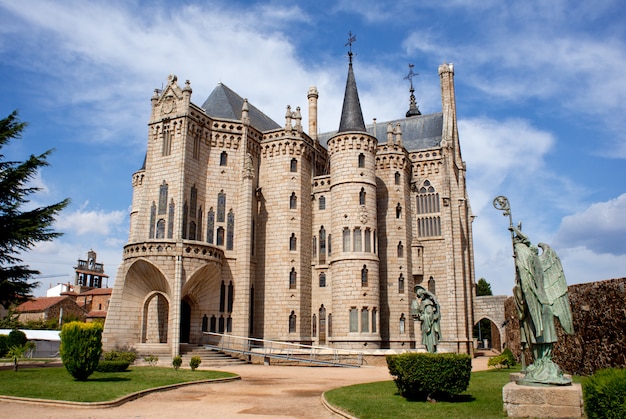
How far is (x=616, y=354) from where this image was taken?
15.6 m

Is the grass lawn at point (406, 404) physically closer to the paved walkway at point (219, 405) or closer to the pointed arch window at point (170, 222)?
the paved walkway at point (219, 405)

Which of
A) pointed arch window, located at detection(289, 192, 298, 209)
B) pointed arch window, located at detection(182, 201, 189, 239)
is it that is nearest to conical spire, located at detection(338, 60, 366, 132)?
pointed arch window, located at detection(289, 192, 298, 209)

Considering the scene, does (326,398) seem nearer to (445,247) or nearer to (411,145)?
(445,247)

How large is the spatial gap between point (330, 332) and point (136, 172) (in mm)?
20039

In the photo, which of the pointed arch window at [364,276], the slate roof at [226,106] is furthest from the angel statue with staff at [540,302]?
the slate roof at [226,106]

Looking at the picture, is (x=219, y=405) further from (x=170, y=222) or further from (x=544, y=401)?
(x=170, y=222)

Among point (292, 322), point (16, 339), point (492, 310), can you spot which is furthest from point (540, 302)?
point (492, 310)

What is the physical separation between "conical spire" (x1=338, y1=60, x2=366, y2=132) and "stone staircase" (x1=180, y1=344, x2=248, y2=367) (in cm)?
1751

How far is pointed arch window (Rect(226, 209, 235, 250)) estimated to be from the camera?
3453 cm

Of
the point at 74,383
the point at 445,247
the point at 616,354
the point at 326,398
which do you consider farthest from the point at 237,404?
the point at 445,247

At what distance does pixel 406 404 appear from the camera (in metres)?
12.8

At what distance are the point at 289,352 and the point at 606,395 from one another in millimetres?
24502

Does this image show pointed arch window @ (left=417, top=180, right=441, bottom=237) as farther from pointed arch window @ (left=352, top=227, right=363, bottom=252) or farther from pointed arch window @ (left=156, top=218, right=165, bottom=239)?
pointed arch window @ (left=156, top=218, right=165, bottom=239)

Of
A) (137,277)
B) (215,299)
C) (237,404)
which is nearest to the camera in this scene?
(237,404)
